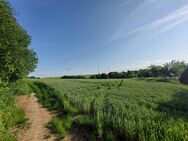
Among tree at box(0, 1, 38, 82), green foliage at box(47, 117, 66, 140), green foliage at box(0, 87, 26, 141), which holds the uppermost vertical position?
tree at box(0, 1, 38, 82)

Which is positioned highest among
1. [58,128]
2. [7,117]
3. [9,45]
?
[9,45]

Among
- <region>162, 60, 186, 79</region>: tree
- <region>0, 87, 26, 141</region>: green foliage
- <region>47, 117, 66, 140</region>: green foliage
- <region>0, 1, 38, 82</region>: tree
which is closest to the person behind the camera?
<region>0, 87, 26, 141</region>: green foliage

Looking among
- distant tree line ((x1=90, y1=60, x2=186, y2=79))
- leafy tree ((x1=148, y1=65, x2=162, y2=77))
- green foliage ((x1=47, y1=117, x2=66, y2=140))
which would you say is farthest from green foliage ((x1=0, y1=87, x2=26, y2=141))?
leafy tree ((x1=148, y1=65, x2=162, y2=77))

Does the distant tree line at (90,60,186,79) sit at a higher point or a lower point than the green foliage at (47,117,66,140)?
higher

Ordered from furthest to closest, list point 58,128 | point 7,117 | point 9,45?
1. point 9,45
2. point 7,117
3. point 58,128

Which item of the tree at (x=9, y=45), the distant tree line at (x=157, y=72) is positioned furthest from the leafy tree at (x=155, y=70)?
the tree at (x=9, y=45)

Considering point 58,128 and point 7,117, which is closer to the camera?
point 58,128

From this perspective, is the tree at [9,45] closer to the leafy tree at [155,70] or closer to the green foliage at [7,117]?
the green foliage at [7,117]

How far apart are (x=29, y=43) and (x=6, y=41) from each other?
7736 mm

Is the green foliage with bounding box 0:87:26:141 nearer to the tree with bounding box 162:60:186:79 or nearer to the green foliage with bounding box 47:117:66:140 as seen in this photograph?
the green foliage with bounding box 47:117:66:140

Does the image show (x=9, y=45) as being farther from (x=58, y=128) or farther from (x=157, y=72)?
(x=157, y=72)

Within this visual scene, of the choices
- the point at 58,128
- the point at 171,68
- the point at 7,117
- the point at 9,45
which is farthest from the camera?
the point at 171,68

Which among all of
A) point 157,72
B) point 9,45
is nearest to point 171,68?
point 157,72

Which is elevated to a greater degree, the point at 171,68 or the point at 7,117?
the point at 171,68
